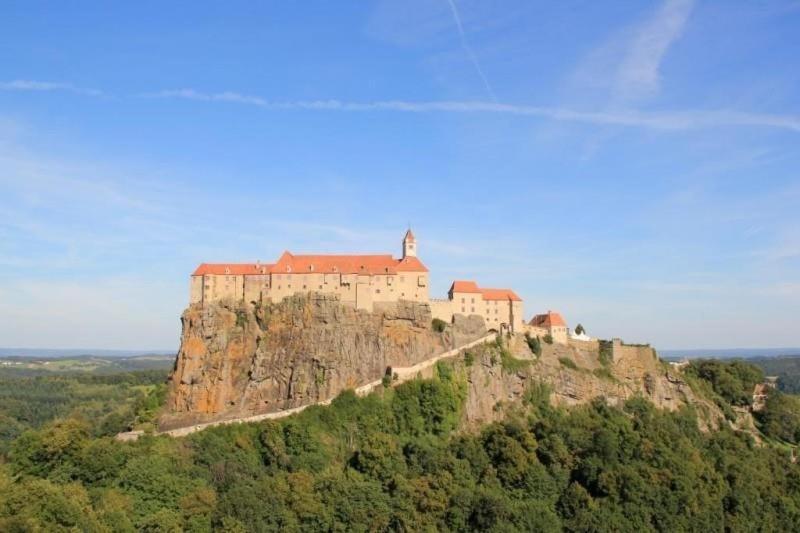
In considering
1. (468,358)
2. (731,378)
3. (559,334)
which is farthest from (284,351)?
(731,378)

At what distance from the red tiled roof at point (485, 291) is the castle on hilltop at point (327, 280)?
83.9 inches

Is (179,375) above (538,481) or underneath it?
above

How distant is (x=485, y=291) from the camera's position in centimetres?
7244

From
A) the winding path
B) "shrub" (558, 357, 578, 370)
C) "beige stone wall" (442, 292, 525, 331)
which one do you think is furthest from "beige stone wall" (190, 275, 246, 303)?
"shrub" (558, 357, 578, 370)

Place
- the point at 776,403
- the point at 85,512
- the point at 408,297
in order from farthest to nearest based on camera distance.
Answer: the point at 776,403 < the point at 408,297 < the point at 85,512

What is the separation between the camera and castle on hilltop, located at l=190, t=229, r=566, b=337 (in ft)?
218

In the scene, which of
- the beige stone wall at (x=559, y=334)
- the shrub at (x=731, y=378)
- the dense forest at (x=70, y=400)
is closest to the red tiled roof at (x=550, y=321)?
the beige stone wall at (x=559, y=334)

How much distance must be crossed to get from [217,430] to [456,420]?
2075 cm

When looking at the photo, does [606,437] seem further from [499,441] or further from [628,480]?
[499,441]

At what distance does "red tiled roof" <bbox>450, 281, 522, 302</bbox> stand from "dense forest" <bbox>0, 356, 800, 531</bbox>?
951 cm

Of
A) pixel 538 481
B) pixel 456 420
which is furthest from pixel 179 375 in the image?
pixel 538 481

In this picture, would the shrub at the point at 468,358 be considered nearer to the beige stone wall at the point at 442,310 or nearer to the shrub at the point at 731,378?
the beige stone wall at the point at 442,310

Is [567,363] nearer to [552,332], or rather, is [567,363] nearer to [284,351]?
[552,332]

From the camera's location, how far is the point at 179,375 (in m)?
64.1
